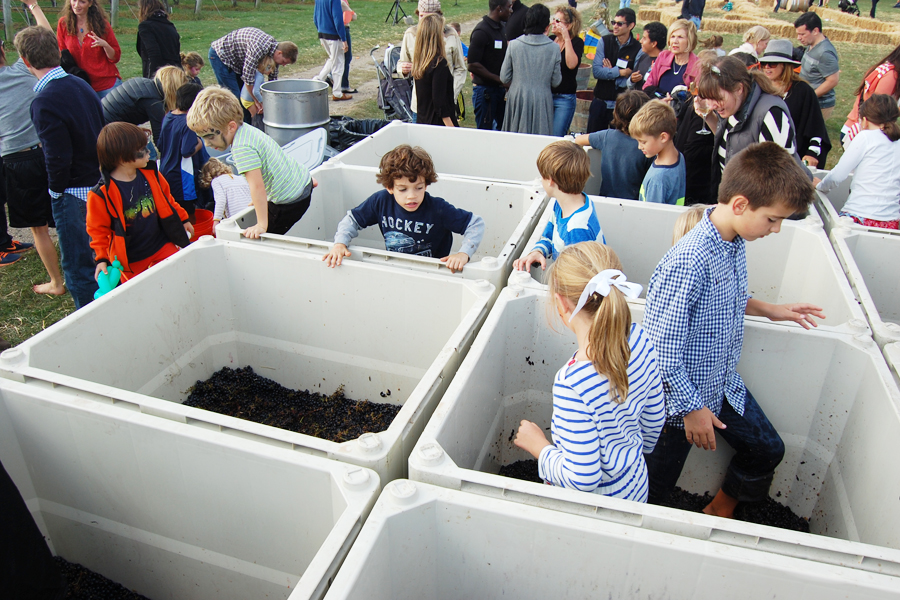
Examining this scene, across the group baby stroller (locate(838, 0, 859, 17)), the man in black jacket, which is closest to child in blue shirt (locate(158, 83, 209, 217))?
the man in black jacket

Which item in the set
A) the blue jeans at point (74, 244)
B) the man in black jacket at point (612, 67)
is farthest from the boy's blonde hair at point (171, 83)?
the man in black jacket at point (612, 67)

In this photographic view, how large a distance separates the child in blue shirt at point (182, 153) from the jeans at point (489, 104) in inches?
121

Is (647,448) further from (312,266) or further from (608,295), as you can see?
(312,266)

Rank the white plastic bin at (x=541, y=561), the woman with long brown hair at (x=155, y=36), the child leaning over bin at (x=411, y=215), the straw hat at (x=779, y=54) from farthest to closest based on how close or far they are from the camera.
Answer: the woman with long brown hair at (x=155, y=36)
the straw hat at (x=779, y=54)
the child leaning over bin at (x=411, y=215)
the white plastic bin at (x=541, y=561)

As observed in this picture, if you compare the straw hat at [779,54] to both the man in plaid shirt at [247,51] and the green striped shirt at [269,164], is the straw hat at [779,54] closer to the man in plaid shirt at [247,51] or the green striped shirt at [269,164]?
the green striped shirt at [269,164]

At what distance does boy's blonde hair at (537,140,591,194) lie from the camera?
8.38 ft

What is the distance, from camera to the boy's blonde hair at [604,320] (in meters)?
1.47

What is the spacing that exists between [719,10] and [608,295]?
25.9 m

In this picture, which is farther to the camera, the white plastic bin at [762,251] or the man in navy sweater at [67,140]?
the man in navy sweater at [67,140]

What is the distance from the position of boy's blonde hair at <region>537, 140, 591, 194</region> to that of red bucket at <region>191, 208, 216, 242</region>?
224 cm

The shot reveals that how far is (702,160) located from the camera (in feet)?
12.6

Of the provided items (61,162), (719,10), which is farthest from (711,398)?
(719,10)

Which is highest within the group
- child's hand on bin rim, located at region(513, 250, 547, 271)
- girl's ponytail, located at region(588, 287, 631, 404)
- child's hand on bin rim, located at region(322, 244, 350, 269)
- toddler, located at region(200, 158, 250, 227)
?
girl's ponytail, located at region(588, 287, 631, 404)

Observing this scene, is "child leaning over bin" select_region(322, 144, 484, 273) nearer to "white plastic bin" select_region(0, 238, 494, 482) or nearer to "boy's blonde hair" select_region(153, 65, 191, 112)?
"white plastic bin" select_region(0, 238, 494, 482)
